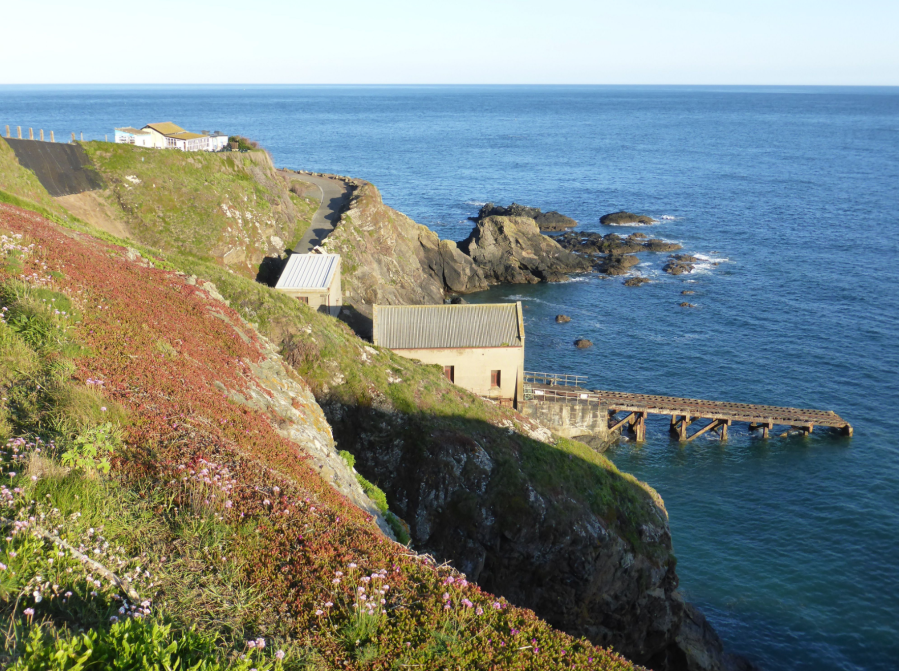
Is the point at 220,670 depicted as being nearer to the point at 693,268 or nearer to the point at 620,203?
the point at 693,268

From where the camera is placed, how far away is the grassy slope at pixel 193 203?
51531 millimetres

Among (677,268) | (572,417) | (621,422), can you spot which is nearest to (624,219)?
(677,268)

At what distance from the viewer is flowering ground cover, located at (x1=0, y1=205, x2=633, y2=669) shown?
822 centimetres

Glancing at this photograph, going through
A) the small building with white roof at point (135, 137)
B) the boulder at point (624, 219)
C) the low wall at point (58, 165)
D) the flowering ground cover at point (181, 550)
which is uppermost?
the small building with white roof at point (135, 137)

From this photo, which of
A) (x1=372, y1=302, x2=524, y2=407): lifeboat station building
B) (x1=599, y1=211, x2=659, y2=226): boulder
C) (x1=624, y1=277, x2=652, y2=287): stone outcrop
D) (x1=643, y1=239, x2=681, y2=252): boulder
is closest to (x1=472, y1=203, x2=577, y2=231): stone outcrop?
(x1=599, y1=211, x2=659, y2=226): boulder

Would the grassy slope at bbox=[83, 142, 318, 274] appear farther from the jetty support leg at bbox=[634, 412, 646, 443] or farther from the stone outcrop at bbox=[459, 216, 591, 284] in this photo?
the jetty support leg at bbox=[634, 412, 646, 443]

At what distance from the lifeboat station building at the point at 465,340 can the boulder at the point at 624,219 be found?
6994 centimetres

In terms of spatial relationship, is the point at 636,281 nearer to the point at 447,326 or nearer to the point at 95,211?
the point at 447,326

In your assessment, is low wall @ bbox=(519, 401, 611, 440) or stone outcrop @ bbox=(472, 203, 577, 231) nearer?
low wall @ bbox=(519, 401, 611, 440)

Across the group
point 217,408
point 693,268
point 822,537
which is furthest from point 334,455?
point 693,268

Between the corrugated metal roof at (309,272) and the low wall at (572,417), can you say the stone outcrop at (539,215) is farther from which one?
the low wall at (572,417)

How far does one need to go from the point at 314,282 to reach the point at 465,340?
11.8 meters

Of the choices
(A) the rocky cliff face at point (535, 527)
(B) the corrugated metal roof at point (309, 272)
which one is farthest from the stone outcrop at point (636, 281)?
(A) the rocky cliff face at point (535, 527)

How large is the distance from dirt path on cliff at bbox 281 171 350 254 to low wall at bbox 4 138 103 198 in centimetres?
1718
